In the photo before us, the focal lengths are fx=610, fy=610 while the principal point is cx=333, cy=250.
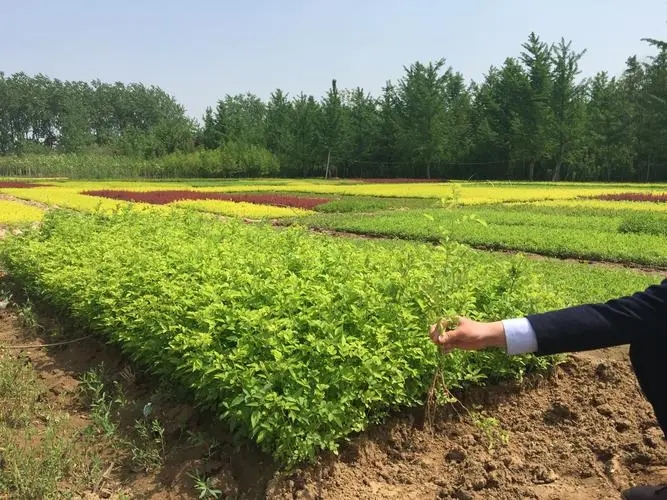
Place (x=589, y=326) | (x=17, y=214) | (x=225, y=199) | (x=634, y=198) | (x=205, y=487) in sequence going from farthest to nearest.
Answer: (x=225, y=199) → (x=634, y=198) → (x=17, y=214) → (x=205, y=487) → (x=589, y=326)

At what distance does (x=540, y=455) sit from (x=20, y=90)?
4383 inches

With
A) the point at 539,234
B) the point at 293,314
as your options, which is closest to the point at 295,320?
the point at 293,314

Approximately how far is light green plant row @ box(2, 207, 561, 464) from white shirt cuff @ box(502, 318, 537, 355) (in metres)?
0.98

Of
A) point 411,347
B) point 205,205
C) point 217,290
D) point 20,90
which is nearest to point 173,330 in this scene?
point 217,290

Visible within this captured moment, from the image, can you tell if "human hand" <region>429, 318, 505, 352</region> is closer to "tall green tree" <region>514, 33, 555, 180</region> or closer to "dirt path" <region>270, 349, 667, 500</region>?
"dirt path" <region>270, 349, 667, 500</region>

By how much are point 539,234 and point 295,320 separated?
9857mm

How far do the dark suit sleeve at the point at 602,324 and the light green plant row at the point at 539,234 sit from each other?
5.58 meters

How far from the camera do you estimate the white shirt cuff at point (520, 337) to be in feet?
6.59

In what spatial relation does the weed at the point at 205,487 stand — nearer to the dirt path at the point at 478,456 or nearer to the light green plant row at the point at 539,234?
the dirt path at the point at 478,456

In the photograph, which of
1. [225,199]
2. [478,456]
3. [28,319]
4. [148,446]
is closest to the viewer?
[478,456]

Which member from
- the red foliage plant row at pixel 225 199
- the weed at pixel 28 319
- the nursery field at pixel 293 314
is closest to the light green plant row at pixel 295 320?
the nursery field at pixel 293 314

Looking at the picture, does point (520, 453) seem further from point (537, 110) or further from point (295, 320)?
point (537, 110)

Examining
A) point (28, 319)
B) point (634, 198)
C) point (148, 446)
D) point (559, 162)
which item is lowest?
point (148, 446)

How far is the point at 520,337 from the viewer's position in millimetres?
2025
